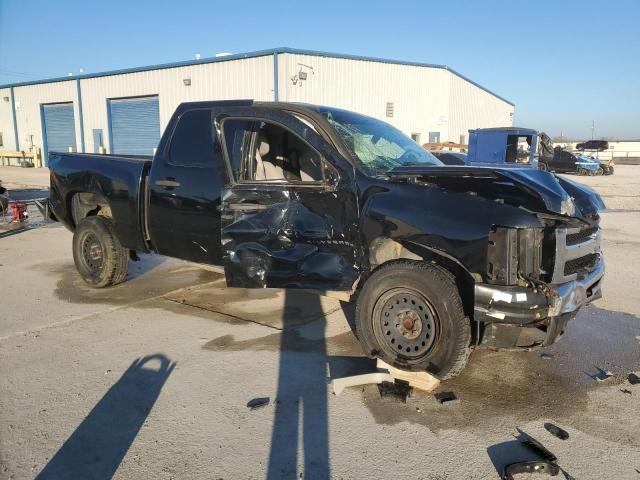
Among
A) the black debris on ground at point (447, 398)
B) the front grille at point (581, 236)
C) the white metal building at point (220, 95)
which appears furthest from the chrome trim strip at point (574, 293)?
the white metal building at point (220, 95)

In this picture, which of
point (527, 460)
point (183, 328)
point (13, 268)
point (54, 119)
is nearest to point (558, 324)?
point (527, 460)

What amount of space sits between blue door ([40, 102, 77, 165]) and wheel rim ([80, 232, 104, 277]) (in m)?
32.8

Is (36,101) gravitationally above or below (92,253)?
above

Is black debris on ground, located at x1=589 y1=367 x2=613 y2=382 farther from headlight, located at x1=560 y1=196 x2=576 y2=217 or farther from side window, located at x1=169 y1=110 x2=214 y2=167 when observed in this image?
side window, located at x1=169 y1=110 x2=214 y2=167

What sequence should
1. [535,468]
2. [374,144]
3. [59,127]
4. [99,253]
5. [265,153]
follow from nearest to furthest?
[535,468] → [374,144] → [265,153] → [99,253] → [59,127]

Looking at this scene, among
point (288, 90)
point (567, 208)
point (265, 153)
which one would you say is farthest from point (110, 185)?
point (288, 90)

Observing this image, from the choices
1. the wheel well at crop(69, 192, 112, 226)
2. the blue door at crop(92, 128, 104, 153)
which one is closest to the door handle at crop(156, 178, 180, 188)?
the wheel well at crop(69, 192, 112, 226)

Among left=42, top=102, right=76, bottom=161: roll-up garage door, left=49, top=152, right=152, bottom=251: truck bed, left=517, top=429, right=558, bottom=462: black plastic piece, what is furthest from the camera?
left=42, top=102, right=76, bottom=161: roll-up garage door

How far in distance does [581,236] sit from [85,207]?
5.50 metres

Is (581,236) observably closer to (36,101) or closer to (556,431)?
(556,431)

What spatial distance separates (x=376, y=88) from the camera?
29.8 meters

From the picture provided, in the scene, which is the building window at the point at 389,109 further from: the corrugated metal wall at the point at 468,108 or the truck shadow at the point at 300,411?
the truck shadow at the point at 300,411

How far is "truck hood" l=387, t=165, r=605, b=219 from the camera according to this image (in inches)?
134

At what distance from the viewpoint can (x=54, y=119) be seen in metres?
36.9
